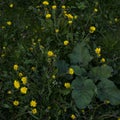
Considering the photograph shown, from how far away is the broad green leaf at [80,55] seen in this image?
318 cm

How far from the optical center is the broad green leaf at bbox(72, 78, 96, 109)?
2873 mm

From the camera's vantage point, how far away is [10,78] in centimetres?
317

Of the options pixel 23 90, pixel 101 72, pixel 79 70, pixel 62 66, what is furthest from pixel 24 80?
pixel 101 72

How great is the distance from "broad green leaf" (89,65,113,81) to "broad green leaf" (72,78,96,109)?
4.9 inches

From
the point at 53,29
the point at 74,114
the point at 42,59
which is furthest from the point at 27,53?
the point at 74,114

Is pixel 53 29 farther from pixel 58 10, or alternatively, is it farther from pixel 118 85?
pixel 118 85

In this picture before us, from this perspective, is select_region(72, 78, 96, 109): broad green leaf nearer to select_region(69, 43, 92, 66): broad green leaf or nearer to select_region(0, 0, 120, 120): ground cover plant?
select_region(0, 0, 120, 120): ground cover plant

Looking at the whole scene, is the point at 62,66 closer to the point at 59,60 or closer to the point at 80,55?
the point at 59,60

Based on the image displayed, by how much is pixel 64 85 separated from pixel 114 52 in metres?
0.80

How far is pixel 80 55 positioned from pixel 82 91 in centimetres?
46

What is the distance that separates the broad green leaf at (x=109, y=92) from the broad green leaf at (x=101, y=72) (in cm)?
6

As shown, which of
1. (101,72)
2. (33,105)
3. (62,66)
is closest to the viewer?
(33,105)

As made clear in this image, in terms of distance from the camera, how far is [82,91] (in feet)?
9.65

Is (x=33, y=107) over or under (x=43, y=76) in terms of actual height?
under
